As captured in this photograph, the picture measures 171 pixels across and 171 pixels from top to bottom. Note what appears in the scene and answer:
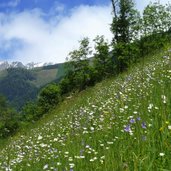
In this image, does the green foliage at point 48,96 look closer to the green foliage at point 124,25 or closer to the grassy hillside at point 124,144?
the green foliage at point 124,25

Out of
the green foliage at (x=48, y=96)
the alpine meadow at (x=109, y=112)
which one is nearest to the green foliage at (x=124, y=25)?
the alpine meadow at (x=109, y=112)

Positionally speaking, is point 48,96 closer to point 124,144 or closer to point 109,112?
point 109,112

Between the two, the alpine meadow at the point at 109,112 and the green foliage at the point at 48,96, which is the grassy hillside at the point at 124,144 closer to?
the alpine meadow at the point at 109,112

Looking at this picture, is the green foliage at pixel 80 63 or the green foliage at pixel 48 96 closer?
the green foliage at pixel 80 63

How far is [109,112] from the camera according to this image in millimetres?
7805

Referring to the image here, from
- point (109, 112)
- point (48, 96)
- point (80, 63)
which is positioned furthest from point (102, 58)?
point (109, 112)

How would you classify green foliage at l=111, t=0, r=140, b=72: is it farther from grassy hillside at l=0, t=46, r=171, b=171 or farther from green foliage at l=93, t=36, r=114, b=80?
grassy hillside at l=0, t=46, r=171, b=171

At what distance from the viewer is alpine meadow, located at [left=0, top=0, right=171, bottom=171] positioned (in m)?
4.81

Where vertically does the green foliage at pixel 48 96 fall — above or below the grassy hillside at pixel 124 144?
below

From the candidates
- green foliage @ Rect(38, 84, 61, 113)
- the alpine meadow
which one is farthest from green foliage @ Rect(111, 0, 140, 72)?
green foliage @ Rect(38, 84, 61, 113)

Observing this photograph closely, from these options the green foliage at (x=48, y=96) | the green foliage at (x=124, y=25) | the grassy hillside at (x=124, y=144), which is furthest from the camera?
the green foliage at (x=48, y=96)

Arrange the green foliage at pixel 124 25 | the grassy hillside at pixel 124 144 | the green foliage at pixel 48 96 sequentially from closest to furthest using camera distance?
the grassy hillside at pixel 124 144, the green foliage at pixel 124 25, the green foliage at pixel 48 96

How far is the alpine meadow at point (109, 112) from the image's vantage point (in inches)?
189

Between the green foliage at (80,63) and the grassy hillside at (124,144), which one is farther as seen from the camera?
the green foliage at (80,63)
